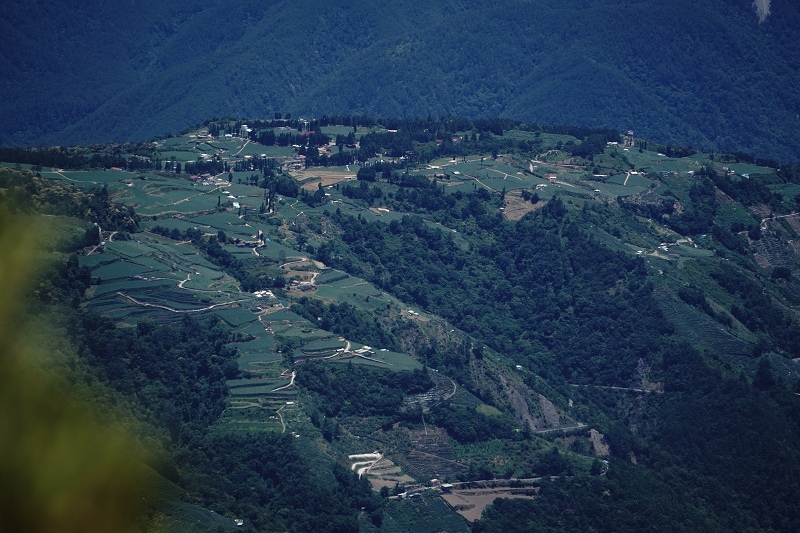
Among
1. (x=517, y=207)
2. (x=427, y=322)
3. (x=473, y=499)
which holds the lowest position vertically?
(x=473, y=499)

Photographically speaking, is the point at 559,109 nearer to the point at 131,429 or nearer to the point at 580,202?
the point at 580,202

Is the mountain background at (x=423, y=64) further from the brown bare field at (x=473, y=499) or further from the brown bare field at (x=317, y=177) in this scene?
the brown bare field at (x=473, y=499)

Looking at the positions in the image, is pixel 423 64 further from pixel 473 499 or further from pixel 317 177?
pixel 473 499

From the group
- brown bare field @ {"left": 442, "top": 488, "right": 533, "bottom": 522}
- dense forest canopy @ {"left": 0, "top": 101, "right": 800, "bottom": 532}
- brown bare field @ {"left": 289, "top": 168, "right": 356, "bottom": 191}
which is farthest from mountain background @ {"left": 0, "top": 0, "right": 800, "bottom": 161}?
brown bare field @ {"left": 442, "top": 488, "right": 533, "bottom": 522}

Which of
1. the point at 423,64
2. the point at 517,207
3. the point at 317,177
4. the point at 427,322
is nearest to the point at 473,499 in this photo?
the point at 427,322

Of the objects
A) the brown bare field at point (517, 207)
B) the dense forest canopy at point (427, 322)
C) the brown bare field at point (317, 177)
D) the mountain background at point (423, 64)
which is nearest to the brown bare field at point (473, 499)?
the dense forest canopy at point (427, 322)

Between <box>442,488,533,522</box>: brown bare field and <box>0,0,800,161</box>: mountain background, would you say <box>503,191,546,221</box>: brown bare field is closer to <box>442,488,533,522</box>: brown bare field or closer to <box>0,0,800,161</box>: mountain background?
<box>442,488,533,522</box>: brown bare field
